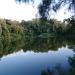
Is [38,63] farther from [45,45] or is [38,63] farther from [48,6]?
[45,45]

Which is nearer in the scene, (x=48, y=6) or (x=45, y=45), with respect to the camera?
(x=48, y=6)

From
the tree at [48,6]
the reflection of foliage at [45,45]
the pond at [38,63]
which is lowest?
the reflection of foliage at [45,45]

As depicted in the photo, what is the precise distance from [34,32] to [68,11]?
6215 cm

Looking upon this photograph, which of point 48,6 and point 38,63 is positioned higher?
point 48,6

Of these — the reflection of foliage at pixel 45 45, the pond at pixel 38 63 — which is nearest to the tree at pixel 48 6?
the pond at pixel 38 63

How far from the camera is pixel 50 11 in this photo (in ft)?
46.3

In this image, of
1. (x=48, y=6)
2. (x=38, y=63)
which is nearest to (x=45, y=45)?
(x=38, y=63)

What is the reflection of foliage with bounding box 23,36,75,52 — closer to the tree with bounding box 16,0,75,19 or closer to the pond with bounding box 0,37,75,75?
the pond with bounding box 0,37,75,75

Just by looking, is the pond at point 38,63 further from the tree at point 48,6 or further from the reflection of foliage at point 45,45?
the reflection of foliage at point 45,45

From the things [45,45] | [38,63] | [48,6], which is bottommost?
[45,45]

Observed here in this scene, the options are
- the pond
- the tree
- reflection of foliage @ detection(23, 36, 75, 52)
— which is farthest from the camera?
reflection of foliage @ detection(23, 36, 75, 52)

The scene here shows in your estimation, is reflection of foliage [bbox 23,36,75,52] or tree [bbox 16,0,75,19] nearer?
tree [bbox 16,0,75,19]

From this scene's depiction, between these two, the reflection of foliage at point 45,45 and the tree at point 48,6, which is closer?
the tree at point 48,6

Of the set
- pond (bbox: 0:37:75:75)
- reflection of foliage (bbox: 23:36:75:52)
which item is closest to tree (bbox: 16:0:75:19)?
pond (bbox: 0:37:75:75)
